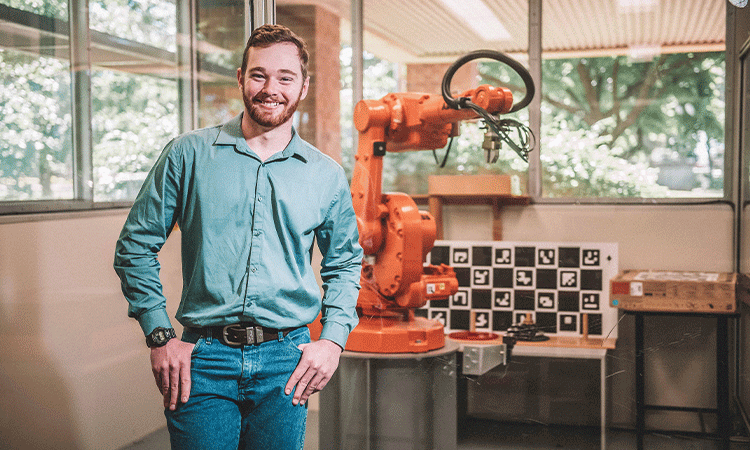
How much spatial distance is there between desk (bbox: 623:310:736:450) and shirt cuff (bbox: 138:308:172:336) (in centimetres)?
176

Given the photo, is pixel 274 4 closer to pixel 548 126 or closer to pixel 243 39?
pixel 243 39

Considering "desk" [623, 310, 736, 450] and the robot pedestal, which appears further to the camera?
the robot pedestal

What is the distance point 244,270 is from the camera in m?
1.46

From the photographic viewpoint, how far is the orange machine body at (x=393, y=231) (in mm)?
2574

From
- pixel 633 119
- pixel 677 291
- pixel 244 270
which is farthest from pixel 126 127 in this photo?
pixel 633 119

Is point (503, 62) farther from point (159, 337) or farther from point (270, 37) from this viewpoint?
point (159, 337)

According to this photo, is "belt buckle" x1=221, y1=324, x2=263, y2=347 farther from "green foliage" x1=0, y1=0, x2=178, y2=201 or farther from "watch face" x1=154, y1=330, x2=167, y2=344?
"green foliage" x1=0, y1=0, x2=178, y2=201

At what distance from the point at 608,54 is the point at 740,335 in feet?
4.29

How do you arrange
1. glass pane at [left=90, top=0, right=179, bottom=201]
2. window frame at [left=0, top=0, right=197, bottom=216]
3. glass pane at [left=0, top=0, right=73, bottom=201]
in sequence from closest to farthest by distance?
glass pane at [left=0, top=0, right=73, bottom=201] → window frame at [left=0, top=0, right=197, bottom=216] → glass pane at [left=90, top=0, right=179, bottom=201]

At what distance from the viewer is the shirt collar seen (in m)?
1.50

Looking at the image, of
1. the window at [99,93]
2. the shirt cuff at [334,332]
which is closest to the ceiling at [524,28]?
the window at [99,93]

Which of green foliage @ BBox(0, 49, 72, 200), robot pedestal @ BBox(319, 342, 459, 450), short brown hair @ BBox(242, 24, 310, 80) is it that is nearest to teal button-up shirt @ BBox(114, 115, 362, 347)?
short brown hair @ BBox(242, 24, 310, 80)

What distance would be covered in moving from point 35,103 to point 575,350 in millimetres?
2094

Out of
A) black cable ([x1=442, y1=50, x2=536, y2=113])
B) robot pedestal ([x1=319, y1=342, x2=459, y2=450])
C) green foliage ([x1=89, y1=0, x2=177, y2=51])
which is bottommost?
robot pedestal ([x1=319, y1=342, x2=459, y2=450])
